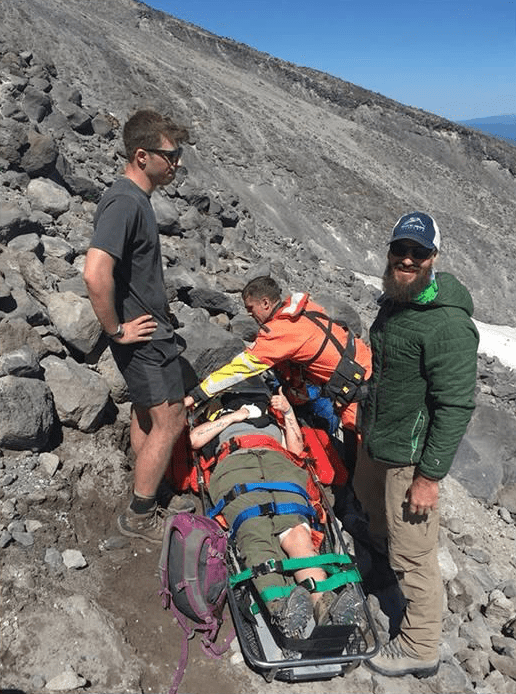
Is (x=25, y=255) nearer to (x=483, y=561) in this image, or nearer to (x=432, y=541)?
(x=432, y=541)

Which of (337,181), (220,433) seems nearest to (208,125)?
(337,181)

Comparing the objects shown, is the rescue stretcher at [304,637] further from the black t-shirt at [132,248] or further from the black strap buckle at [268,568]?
the black t-shirt at [132,248]

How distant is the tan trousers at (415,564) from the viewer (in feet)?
12.6

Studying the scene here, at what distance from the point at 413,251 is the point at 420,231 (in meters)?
0.12

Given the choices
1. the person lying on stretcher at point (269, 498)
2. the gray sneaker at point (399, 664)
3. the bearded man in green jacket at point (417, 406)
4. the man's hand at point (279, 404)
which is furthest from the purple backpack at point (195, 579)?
the man's hand at point (279, 404)

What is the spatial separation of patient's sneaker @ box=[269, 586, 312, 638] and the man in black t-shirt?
1.30 meters

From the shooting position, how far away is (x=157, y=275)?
4113 millimetres

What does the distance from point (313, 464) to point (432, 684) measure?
7.10 ft

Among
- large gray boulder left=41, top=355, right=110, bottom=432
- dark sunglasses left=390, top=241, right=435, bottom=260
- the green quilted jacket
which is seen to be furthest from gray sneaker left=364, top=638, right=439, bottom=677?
large gray boulder left=41, top=355, right=110, bottom=432

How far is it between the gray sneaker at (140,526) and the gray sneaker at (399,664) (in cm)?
185

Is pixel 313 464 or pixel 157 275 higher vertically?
pixel 157 275

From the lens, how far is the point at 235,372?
17.3ft

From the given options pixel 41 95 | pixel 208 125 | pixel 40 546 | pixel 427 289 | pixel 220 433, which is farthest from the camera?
pixel 208 125

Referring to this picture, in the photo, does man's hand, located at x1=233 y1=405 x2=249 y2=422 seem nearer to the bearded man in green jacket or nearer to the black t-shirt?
the black t-shirt
